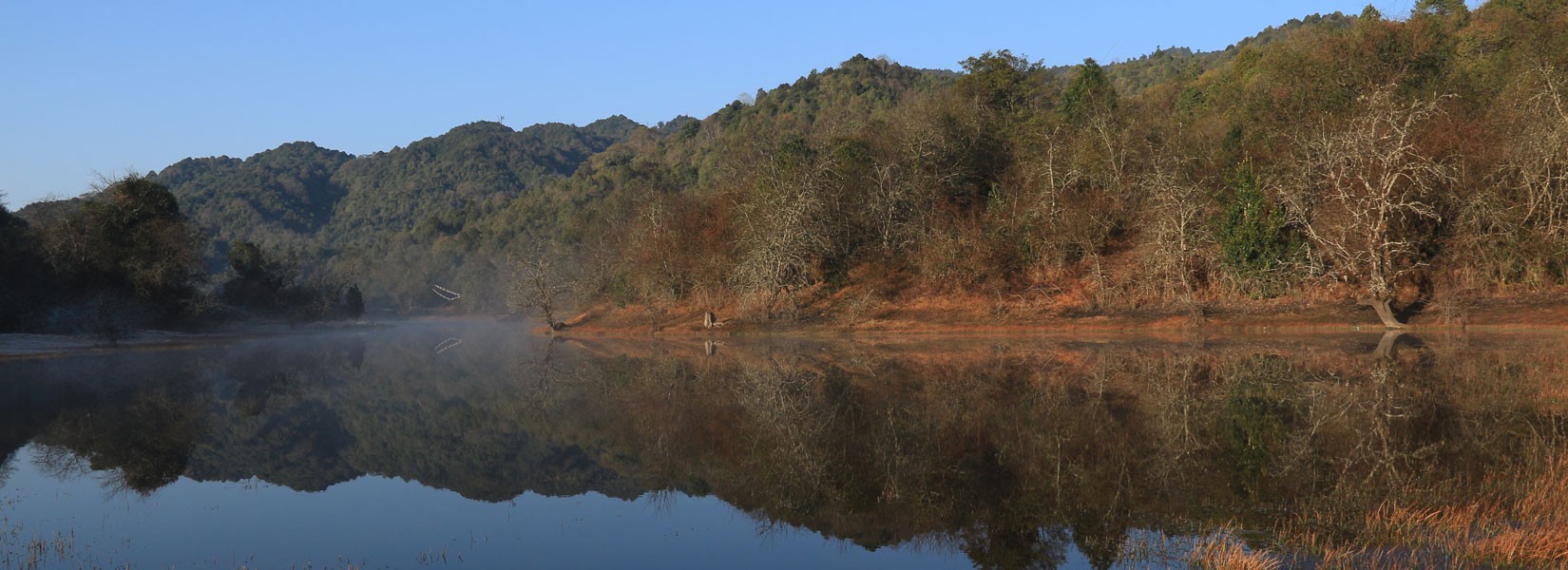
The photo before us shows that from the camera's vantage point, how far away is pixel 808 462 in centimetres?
1450

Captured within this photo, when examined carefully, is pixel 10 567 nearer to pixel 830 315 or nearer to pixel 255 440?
pixel 255 440

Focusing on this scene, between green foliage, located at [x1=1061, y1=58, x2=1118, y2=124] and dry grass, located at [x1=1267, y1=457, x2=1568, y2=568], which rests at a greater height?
green foliage, located at [x1=1061, y1=58, x2=1118, y2=124]

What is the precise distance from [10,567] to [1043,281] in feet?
130

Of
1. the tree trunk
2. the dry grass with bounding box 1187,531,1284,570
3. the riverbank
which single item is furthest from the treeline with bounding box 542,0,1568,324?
the dry grass with bounding box 1187,531,1284,570

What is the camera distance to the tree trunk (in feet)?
109

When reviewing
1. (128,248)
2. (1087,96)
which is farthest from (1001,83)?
(128,248)

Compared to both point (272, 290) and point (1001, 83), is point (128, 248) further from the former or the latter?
point (1001, 83)

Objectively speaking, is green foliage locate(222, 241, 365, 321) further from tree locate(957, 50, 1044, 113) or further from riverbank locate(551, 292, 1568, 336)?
tree locate(957, 50, 1044, 113)

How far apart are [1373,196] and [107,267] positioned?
189 feet

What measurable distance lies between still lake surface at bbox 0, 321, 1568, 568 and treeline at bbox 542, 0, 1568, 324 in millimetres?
8295

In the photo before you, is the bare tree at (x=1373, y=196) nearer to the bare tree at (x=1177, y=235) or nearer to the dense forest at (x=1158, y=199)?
the dense forest at (x=1158, y=199)

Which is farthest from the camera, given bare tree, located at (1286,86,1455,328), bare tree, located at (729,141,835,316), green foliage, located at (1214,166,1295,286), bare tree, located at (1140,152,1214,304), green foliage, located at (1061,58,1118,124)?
green foliage, located at (1061,58,1118,124)

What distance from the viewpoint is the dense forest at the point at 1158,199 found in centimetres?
3478

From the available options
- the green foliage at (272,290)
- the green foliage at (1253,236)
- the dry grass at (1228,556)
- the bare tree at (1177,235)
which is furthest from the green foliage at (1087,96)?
the green foliage at (272,290)
